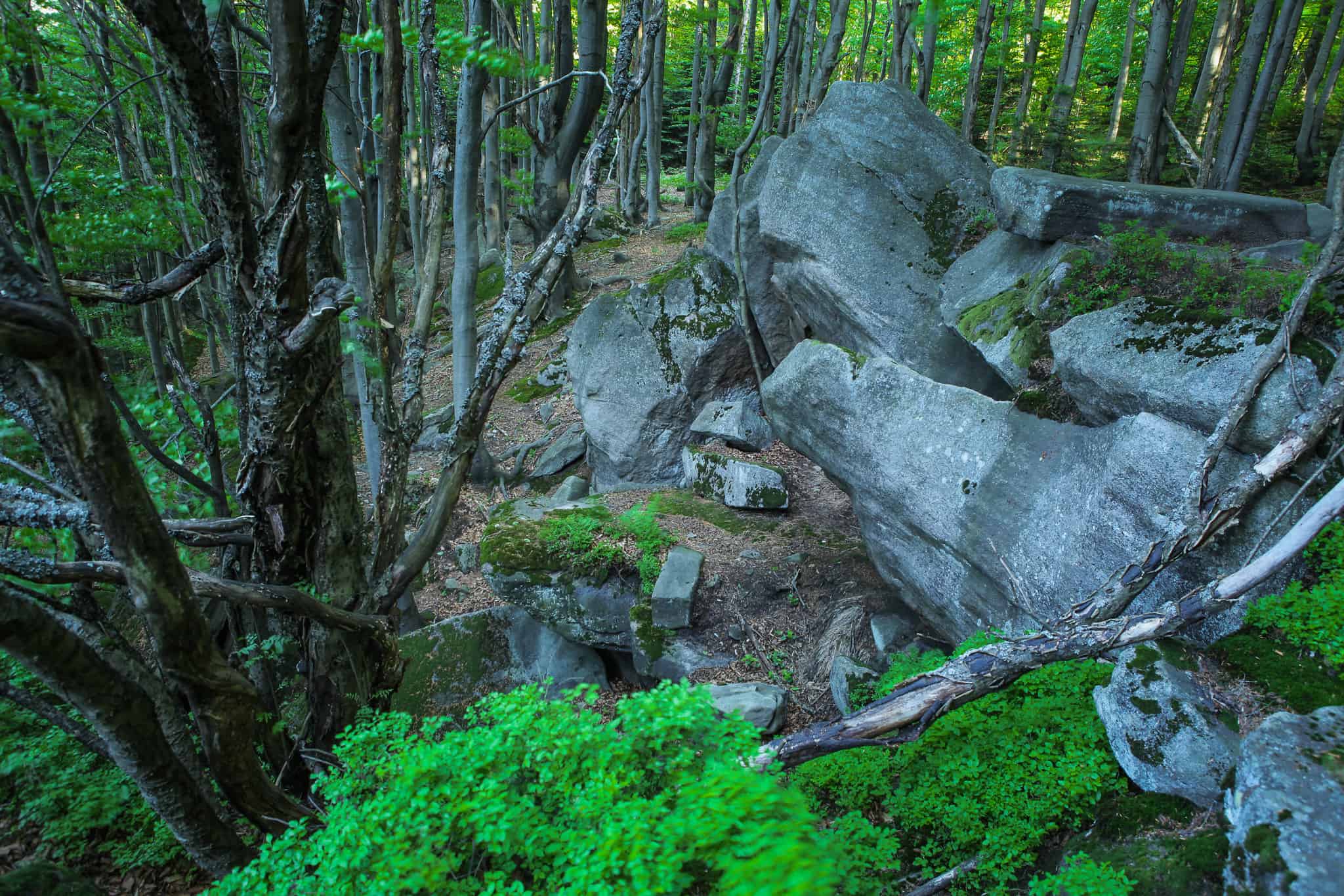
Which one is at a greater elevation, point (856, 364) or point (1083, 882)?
point (856, 364)

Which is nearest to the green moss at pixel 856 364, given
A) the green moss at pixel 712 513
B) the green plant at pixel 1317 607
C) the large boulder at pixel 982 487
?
the large boulder at pixel 982 487

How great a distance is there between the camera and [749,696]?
19.5 feet

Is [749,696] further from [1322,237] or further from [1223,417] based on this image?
[1322,237]

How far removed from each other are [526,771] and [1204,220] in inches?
290

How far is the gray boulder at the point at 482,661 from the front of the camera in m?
7.57

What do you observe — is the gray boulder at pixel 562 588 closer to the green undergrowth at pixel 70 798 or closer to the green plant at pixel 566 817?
the green undergrowth at pixel 70 798

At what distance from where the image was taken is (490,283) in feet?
61.1

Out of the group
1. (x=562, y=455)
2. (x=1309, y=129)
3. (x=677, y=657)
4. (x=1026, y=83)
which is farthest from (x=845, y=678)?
(x=1309, y=129)

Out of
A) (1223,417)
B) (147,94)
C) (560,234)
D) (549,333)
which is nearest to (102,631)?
(560,234)

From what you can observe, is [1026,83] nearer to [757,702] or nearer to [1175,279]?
[1175,279]

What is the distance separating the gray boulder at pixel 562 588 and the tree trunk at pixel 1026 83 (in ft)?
36.5

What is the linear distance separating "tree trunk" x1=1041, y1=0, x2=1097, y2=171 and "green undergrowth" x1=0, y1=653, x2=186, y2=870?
14.5 metres

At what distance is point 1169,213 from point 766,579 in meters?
5.17

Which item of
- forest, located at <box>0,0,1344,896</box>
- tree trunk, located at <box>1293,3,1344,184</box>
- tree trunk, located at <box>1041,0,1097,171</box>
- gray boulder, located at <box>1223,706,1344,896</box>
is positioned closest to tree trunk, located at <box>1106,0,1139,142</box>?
tree trunk, located at <box>1041,0,1097,171</box>
